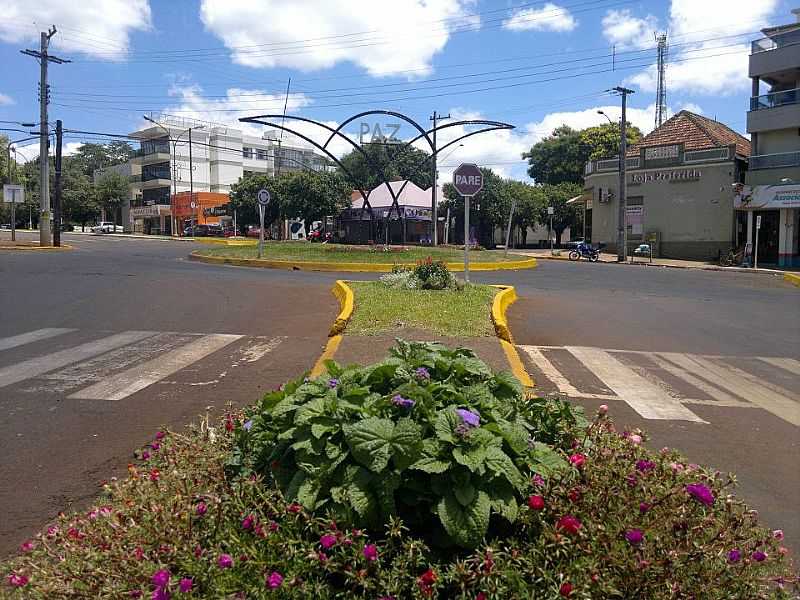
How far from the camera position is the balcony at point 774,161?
32.8 metres

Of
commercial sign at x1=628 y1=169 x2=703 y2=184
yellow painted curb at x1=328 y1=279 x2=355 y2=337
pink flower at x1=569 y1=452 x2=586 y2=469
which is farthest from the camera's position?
commercial sign at x1=628 y1=169 x2=703 y2=184

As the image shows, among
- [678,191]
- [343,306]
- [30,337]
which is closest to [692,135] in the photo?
[678,191]

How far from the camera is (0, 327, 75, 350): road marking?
9.26 m

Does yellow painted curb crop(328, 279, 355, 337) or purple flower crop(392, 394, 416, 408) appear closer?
purple flower crop(392, 394, 416, 408)

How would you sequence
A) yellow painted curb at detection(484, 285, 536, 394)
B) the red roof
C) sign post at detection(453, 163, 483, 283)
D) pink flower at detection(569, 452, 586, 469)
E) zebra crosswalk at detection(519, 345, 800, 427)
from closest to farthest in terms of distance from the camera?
pink flower at detection(569, 452, 586, 469)
zebra crosswalk at detection(519, 345, 800, 427)
yellow painted curb at detection(484, 285, 536, 394)
sign post at detection(453, 163, 483, 283)
the red roof

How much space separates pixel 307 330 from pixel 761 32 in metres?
32.7

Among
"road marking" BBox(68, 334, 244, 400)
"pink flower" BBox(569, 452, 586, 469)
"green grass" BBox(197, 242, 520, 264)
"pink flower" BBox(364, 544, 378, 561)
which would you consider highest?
"green grass" BBox(197, 242, 520, 264)

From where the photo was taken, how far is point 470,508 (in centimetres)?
249

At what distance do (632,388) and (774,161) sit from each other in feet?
102

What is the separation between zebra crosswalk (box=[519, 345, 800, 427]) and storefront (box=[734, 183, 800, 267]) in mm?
25281

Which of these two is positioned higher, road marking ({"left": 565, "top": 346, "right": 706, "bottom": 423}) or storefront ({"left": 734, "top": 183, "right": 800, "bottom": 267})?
storefront ({"left": 734, "top": 183, "right": 800, "bottom": 267})

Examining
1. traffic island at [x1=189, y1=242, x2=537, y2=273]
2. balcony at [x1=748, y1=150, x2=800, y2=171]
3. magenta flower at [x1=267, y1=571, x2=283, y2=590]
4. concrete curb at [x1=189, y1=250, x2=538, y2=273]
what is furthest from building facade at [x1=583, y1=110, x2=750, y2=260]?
magenta flower at [x1=267, y1=571, x2=283, y2=590]

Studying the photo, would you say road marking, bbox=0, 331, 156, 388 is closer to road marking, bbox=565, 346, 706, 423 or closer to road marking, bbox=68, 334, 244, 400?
road marking, bbox=68, 334, 244, 400

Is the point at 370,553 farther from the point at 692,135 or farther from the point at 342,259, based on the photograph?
the point at 692,135
